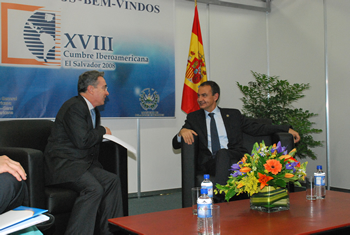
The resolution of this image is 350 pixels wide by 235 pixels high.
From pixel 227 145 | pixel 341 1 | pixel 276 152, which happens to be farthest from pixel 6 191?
pixel 341 1

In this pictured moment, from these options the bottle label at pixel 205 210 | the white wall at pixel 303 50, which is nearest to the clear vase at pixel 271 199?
the bottle label at pixel 205 210

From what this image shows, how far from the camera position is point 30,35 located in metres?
3.79

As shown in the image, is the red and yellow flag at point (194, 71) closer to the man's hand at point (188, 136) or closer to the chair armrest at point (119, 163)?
the man's hand at point (188, 136)

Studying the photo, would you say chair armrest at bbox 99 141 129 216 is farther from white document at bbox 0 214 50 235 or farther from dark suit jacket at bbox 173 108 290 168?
white document at bbox 0 214 50 235

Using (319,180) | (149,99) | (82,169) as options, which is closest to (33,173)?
(82,169)

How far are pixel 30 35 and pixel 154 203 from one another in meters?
2.41

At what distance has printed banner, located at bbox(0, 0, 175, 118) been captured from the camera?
371 cm

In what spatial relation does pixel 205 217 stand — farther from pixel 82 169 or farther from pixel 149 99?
pixel 149 99

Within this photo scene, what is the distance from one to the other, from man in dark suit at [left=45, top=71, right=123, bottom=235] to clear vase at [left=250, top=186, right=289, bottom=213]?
1.18 meters

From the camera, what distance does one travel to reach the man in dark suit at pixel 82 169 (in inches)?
94.4

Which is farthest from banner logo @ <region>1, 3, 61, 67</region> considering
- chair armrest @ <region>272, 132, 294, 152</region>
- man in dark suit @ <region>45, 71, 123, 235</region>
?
chair armrest @ <region>272, 132, 294, 152</region>

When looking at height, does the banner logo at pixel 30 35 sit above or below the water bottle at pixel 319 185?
above

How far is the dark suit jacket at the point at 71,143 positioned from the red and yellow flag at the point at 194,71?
6.69ft

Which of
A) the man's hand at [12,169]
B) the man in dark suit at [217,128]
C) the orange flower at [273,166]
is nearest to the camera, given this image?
the man's hand at [12,169]
